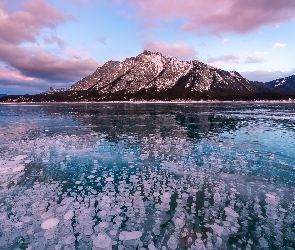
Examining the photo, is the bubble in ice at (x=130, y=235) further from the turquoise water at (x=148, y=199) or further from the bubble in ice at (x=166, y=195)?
the bubble in ice at (x=166, y=195)

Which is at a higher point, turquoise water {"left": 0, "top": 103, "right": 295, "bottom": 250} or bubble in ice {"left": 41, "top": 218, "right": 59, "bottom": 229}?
bubble in ice {"left": 41, "top": 218, "right": 59, "bottom": 229}

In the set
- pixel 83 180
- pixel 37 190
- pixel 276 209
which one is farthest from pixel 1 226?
pixel 276 209

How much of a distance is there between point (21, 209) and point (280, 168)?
63.9 feet

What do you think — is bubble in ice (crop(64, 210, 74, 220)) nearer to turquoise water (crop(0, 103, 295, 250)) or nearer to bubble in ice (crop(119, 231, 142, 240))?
turquoise water (crop(0, 103, 295, 250))

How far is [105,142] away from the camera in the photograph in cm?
3116

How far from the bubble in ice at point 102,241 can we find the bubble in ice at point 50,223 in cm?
254

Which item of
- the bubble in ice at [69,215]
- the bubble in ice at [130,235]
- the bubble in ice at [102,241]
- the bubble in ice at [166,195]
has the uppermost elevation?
the bubble in ice at [69,215]

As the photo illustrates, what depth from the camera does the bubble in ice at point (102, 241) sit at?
31.9ft

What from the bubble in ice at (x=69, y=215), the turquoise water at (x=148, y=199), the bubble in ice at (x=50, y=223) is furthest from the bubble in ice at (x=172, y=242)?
the bubble in ice at (x=50, y=223)

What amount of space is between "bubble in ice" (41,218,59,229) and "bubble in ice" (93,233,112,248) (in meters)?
2.54

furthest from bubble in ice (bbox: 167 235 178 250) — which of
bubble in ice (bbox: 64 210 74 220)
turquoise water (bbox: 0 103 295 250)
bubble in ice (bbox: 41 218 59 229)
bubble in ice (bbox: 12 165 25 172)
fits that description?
bubble in ice (bbox: 12 165 25 172)

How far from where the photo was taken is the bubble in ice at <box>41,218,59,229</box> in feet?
36.5

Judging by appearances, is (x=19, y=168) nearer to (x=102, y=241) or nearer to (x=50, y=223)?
(x=50, y=223)

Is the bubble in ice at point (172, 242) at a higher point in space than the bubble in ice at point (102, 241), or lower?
lower
